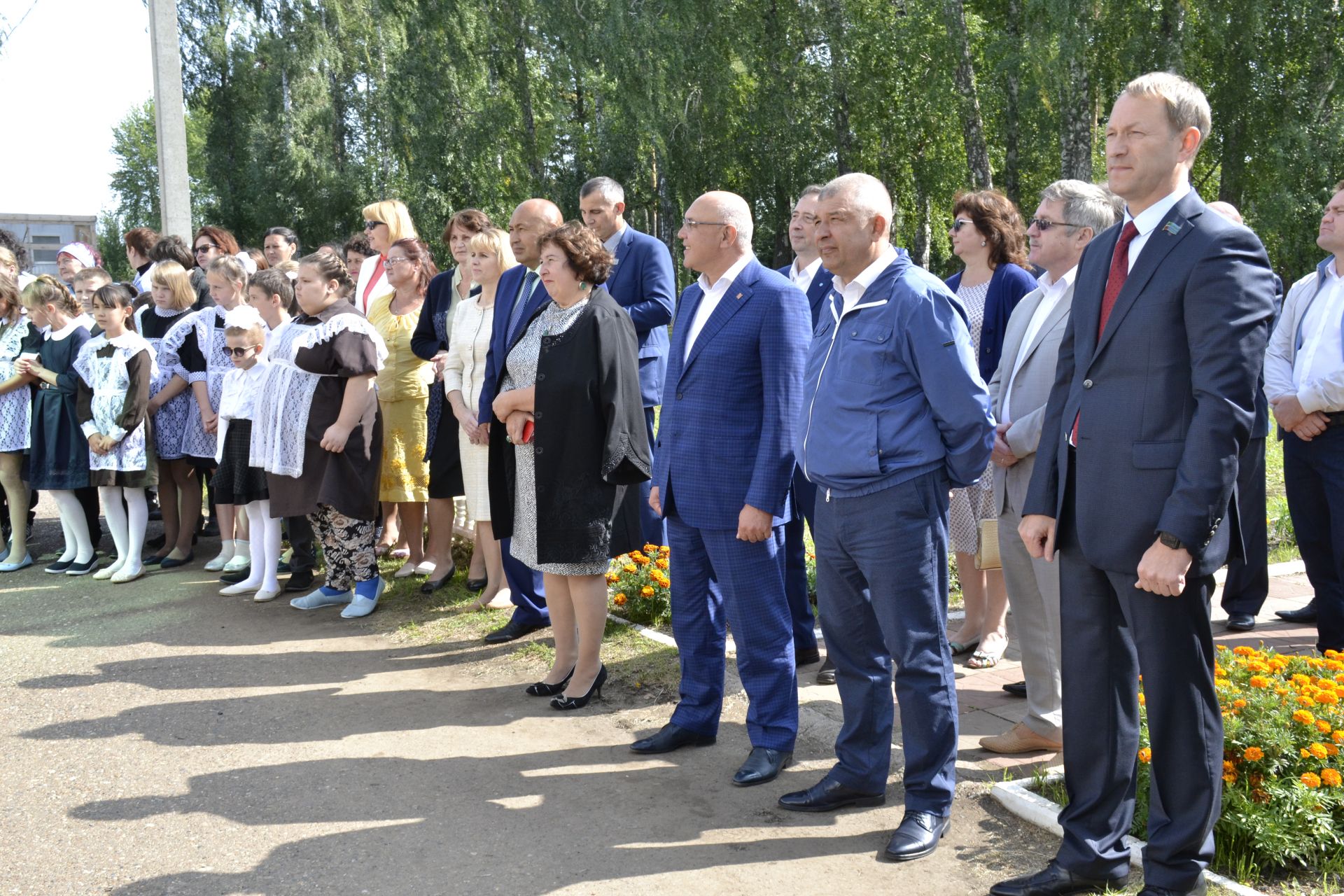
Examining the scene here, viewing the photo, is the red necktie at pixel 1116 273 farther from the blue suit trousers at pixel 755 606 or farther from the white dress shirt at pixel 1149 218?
the blue suit trousers at pixel 755 606

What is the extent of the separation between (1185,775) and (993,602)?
253cm

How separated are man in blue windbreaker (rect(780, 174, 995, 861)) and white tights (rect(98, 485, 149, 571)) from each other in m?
Result: 5.81

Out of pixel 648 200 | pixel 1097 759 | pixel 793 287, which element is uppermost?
pixel 648 200

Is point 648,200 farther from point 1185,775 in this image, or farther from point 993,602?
point 1185,775

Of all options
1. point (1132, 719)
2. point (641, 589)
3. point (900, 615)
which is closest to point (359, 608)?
point (641, 589)

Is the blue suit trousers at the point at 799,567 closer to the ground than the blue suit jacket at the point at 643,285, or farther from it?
closer to the ground

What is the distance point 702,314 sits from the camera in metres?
4.44

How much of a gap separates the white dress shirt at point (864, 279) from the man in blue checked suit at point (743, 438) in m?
0.46

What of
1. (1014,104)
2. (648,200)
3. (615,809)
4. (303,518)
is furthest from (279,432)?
(648,200)

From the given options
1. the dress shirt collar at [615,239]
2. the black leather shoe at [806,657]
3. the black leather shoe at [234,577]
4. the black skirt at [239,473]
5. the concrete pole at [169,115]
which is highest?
the concrete pole at [169,115]

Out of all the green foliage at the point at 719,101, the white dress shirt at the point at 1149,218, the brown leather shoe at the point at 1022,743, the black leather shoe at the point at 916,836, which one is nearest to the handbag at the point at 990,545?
the brown leather shoe at the point at 1022,743

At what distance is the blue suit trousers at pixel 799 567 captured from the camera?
5.46m

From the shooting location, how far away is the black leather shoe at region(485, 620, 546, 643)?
6258 mm

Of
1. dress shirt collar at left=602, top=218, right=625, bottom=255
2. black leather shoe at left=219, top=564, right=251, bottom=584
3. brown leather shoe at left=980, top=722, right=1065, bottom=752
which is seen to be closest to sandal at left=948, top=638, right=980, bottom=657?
brown leather shoe at left=980, top=722, right=1065, bottom=752
